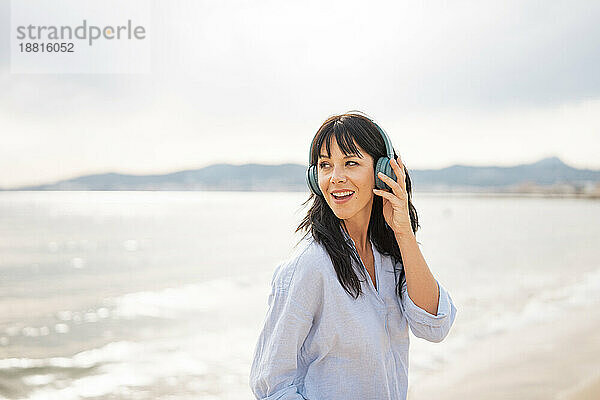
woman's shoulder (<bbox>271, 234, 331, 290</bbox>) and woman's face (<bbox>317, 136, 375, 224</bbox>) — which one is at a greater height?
woman's face (<bbox>317, 136, 375, 224</bbox>)

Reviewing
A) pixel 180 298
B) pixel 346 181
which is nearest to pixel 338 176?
pixel 346 181

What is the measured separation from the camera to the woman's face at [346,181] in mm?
1590

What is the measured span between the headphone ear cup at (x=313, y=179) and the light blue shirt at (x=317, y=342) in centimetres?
18

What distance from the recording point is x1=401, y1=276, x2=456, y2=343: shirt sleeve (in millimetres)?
1572

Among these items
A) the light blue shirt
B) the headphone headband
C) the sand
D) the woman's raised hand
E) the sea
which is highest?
the headphone headband

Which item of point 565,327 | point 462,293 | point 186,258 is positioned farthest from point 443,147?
point 565,327

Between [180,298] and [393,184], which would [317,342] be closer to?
[393,184]

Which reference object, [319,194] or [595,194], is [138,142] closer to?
[595,194]

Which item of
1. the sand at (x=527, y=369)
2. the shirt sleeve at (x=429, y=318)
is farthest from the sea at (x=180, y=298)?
the shirt sleeve at (x=429, y=318)

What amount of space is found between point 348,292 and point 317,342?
5.5 inches

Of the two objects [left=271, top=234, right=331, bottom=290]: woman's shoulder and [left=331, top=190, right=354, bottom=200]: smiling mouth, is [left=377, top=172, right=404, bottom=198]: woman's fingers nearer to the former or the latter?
[left=331, top=190, right=354, bottom=200]: smiling mouth

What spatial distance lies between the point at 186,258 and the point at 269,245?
10.5 ft

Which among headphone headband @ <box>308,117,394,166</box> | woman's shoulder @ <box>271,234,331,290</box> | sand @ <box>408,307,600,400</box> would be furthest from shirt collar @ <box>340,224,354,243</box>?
sand @ <box>408,307,600,400</box>

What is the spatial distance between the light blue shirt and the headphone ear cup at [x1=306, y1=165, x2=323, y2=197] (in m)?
0.18
